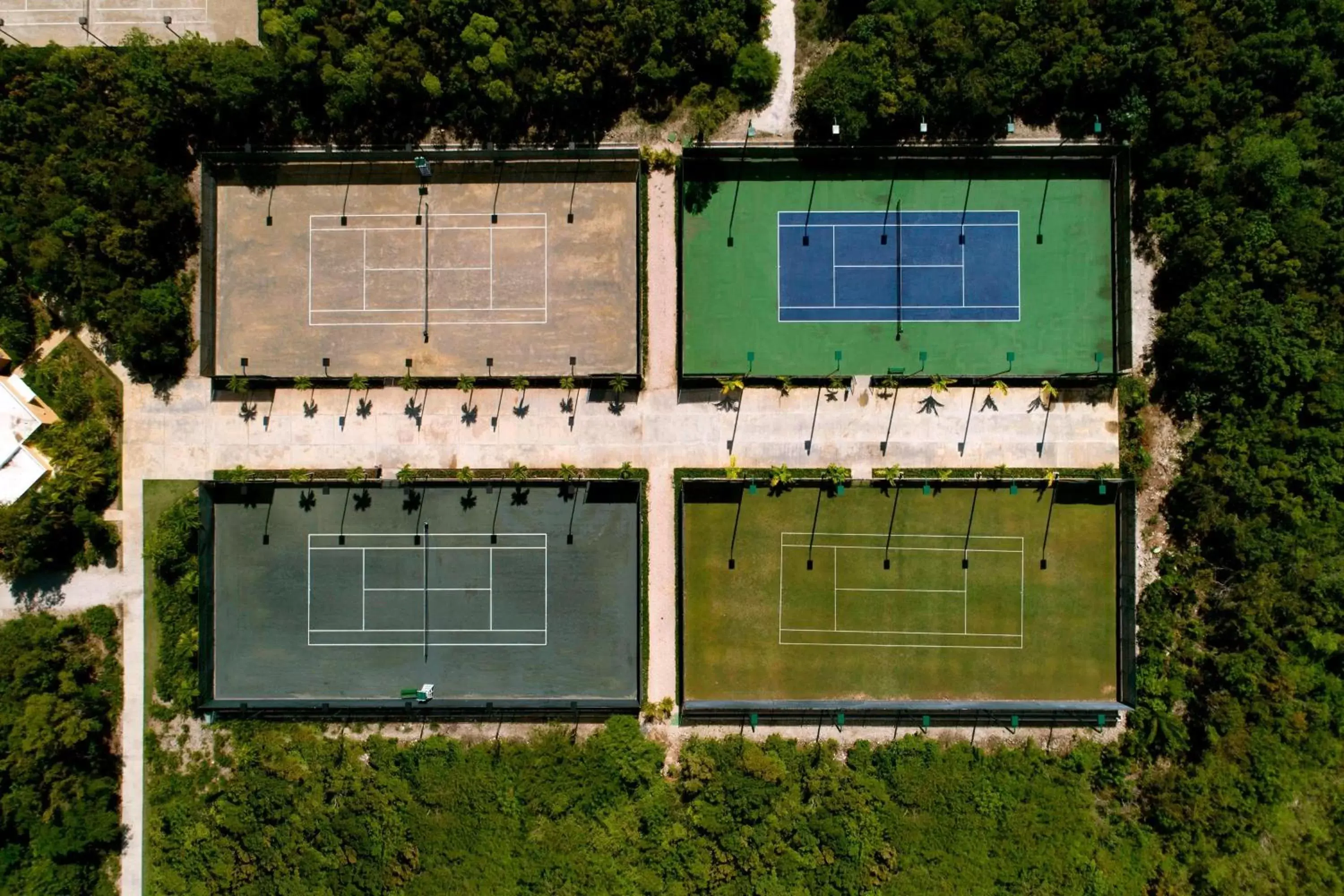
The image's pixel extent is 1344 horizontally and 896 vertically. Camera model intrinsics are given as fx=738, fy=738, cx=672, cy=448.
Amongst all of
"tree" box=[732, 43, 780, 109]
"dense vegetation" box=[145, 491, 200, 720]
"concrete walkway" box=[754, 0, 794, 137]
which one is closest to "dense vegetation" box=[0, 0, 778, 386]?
"tree" box=[732, 43, 780, 109]

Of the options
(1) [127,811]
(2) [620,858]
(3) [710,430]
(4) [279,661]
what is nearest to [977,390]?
(3) [710,430]

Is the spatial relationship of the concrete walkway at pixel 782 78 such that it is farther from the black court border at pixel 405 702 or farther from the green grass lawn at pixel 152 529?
the green grass lawn at pixel 152 529

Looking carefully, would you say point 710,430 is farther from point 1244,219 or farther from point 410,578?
point 1244,219

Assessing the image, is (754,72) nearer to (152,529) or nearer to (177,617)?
(152,529)

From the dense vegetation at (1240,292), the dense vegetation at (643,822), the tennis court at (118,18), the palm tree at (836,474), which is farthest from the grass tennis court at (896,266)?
the tennis court at (118,18)

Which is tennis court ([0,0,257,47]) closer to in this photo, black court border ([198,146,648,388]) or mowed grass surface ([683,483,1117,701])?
black court border ([198,146,648,388])
